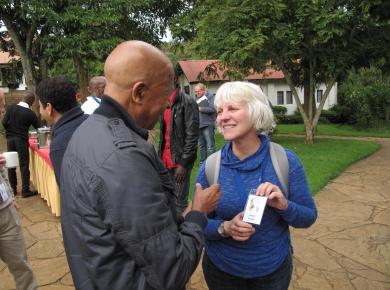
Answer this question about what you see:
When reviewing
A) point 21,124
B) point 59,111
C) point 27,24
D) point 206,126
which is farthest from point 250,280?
point 27,24

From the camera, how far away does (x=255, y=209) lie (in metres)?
1.86

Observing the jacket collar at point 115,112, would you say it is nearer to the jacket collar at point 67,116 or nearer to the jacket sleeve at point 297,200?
the jacket sleeve at point 297,200

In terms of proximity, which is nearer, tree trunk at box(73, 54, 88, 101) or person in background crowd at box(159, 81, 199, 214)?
person in background crowd at box(159, 81, 199, 214)

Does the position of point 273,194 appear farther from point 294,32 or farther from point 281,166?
point 294,32

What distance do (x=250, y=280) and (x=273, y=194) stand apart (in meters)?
0.57

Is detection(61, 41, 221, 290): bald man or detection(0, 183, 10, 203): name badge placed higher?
detection(61, 41, 221, 290): bald man

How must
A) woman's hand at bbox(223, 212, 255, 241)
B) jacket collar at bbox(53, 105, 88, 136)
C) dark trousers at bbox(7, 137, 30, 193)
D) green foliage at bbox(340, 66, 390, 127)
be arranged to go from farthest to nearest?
green foliage at bbox(340, 66, 390, 127), dark trousers at bbox(7, 137, 30, 193), jacket collar at bbox(53, 105, 88, 136), woman's hand at bbox(223, 212, 255, 241)

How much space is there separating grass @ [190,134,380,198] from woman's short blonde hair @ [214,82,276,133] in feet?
15.4

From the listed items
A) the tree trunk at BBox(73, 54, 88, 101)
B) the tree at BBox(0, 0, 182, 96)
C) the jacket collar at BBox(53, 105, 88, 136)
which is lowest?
the jacket collar at BBox(53, 105, 88, 136)

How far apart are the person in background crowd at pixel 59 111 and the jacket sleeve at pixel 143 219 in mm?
1979

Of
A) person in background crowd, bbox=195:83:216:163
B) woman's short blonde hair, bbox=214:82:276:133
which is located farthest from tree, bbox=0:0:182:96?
woman's short blonde hair, bbox=214:82:276:133

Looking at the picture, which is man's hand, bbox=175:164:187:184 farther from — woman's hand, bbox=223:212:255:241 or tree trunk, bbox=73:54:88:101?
tree trunk, bbox=73:54:88:101

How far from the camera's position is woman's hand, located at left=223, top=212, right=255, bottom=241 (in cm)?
196

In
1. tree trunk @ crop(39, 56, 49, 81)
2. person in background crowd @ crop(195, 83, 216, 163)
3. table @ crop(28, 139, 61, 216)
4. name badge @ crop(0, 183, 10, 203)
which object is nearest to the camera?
name badge @ crop(0, 183, 10, 203)
